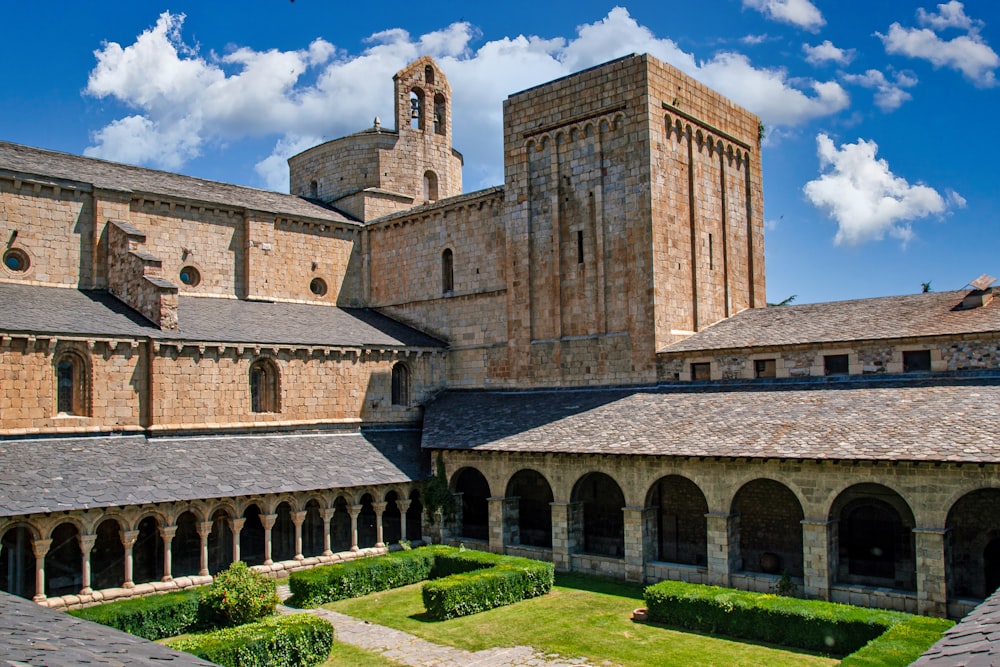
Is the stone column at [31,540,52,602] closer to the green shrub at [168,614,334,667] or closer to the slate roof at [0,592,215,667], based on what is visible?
the green shrub at [168,614,334,667]

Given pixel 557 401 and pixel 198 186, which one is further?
pixel 198 186

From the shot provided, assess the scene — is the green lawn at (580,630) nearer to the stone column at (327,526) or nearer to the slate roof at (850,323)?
the stone column at (327,526)

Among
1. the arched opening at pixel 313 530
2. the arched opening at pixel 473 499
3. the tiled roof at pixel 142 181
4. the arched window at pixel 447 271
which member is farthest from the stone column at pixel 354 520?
the tiled roof at pixel 142 181

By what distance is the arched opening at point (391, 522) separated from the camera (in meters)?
32.9

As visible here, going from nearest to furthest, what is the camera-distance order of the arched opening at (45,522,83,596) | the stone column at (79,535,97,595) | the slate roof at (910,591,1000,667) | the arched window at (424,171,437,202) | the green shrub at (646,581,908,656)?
the slate roof at (910,591,1000,667)
the green shrub at (646,581,908,656)
the stone column at (79,535,97,595)
the arched opening at (45,522,83,596)
the arched window at (424,171,437,202)

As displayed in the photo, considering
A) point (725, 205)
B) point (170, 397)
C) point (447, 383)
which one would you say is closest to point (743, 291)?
point (725, 205)

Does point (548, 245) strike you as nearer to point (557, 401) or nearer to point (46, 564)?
point (557, 401)

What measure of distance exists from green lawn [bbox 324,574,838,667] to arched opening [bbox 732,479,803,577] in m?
4.69

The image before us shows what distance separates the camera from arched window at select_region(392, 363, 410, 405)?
1395 inches

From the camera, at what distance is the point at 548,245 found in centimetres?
3347

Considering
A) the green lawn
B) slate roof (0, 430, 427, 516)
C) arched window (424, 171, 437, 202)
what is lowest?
the green lawn

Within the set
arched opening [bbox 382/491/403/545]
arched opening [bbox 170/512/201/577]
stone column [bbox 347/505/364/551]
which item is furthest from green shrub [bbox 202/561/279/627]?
arched opening [bbox 382/491/403/545]

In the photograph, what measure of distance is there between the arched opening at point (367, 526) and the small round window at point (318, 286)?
34.4 ft

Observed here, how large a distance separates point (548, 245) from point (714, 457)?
12.9 metres
